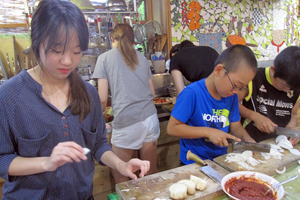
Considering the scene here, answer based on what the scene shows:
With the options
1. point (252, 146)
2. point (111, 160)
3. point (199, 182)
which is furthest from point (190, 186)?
point (252, 146)

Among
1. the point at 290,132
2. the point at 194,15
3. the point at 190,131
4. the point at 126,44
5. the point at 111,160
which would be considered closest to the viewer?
the point at 111,160

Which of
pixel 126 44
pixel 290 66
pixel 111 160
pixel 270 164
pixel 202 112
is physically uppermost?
pixel 126 44

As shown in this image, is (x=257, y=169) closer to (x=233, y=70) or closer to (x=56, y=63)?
(x=233, y=70)

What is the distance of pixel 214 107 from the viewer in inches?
54.9

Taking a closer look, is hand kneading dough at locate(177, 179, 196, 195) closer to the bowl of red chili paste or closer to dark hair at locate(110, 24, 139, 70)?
the bowl of red chili paste

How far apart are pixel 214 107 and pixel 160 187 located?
0.63 meters

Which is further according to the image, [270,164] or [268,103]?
[268,103]

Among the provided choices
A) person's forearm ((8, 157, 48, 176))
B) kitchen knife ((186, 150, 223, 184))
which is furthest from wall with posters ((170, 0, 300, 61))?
person's forearm ((8, 157, 48, 176))

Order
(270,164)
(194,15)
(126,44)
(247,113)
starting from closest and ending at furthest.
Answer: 1. (270,164)
2. (247,113)
3. (126,44)
4. (194,15)

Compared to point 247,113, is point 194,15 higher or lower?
higher

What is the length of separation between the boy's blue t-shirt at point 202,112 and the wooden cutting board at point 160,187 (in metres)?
0.29

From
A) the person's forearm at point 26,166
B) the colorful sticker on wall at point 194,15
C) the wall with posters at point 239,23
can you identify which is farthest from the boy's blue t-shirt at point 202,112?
the colorful sticker on wall at point 194,15

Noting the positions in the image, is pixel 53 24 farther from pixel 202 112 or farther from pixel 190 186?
pixel 202 112

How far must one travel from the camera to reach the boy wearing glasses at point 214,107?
1231 millimetres
